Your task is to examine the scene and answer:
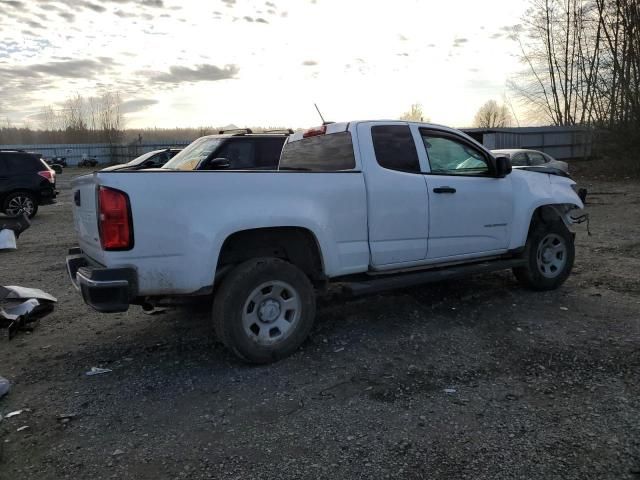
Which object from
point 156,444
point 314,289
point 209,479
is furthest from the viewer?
point 314,289

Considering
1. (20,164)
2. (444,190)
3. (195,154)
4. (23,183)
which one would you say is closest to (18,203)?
(23,183)

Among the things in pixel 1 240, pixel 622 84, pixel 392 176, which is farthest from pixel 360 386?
pixel 622 84

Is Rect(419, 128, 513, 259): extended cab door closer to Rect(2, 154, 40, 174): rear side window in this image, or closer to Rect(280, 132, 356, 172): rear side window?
Rect(280, 132, 356, 172): rear side window

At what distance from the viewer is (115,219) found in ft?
12.0

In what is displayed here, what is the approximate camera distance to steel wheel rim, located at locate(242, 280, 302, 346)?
13.6 feet

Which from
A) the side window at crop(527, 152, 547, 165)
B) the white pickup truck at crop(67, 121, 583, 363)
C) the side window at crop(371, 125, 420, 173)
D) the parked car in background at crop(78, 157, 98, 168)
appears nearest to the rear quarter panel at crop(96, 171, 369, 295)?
the white pickup truck at crop(67, 121, 583, 363)

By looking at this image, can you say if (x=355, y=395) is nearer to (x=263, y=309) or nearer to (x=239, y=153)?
(x=263, y=309)

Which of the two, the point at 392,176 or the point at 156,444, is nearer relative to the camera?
the point at 156,444

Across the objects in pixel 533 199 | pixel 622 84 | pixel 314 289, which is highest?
pixel 622 84

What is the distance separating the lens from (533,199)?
573 cm

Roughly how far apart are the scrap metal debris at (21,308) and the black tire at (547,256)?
522 centimetres

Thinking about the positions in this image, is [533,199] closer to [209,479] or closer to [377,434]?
[377,434]

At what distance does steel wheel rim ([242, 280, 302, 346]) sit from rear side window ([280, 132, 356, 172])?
1.28 m

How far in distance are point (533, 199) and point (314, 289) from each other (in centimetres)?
277
